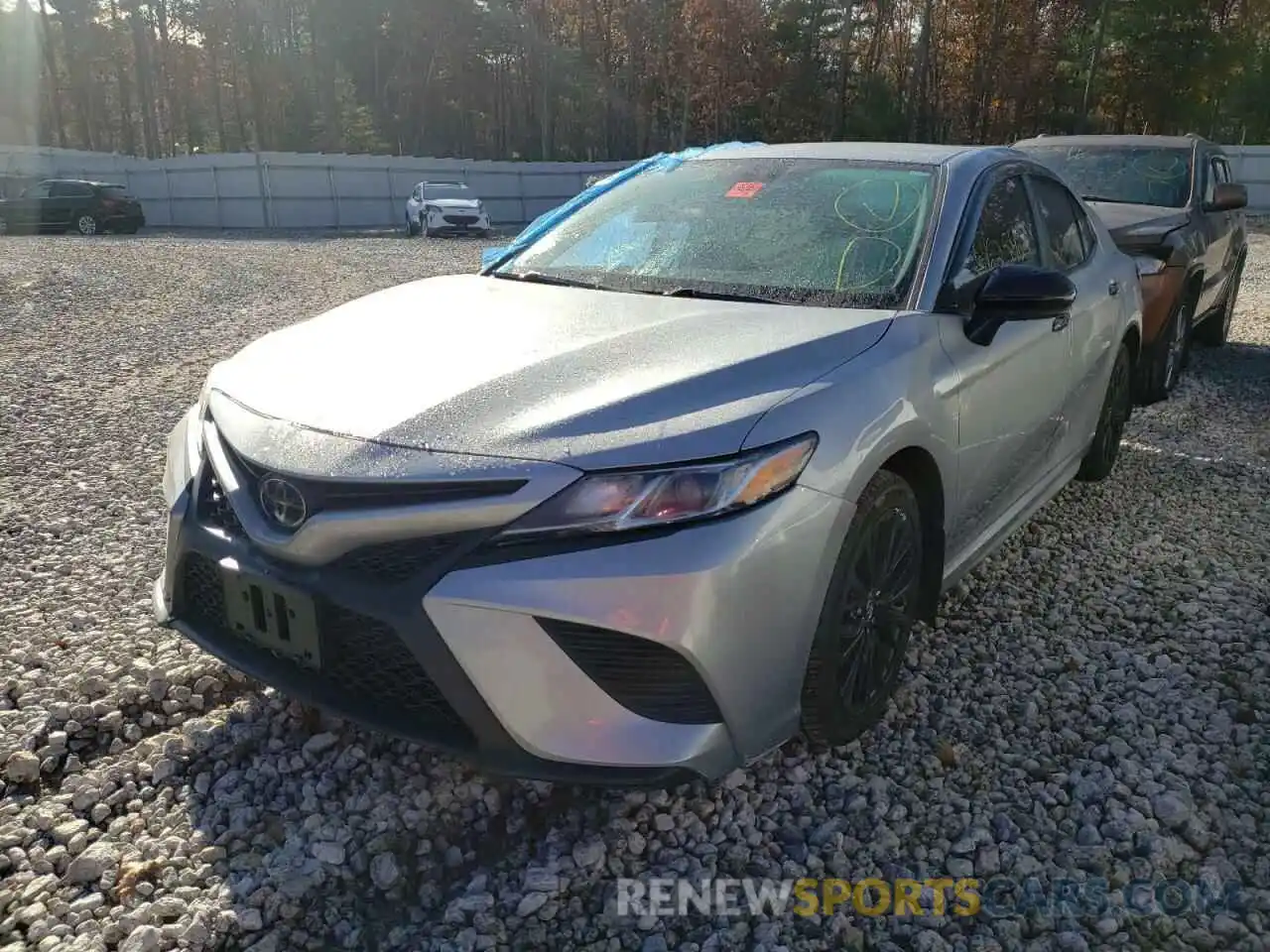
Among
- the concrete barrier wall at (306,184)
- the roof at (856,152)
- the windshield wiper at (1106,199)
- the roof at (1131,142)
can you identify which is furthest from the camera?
the concrete barrier wall at (306,184)

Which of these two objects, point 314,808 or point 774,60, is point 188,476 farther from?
Result: point 774,60

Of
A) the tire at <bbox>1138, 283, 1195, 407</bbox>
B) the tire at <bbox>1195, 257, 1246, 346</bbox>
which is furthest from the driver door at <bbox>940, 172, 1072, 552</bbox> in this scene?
the tire at <bbox>1195, 257, 1246, 346</bbox>

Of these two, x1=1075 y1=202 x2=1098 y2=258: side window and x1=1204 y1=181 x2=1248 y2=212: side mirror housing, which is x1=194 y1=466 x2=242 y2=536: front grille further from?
x1=1204 y1=181 x2=1248 y2=212: side mirror housing

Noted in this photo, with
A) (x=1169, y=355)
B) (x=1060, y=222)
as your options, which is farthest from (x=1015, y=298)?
(x=1169, y=355)

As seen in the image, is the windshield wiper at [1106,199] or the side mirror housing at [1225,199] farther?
the windshield wiper at [1106,199]

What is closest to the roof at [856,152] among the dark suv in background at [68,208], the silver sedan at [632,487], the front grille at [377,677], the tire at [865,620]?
the silver sedan at [632,487]

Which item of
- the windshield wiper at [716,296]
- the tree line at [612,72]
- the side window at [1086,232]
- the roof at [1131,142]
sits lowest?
the windshield wiper at [716,296]

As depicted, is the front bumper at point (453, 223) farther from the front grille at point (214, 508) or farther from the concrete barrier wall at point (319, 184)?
the front grille at point (214, 508)

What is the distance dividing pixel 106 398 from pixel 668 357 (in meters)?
5.32

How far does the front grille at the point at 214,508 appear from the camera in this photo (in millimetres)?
2287

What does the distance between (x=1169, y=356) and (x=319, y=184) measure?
1022 inches

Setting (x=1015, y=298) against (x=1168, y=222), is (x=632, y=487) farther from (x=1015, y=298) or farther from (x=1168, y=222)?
(x=1168, y=222)

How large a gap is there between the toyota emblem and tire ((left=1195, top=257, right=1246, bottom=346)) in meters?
7.85

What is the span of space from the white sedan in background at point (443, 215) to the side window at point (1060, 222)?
65.1 feet
